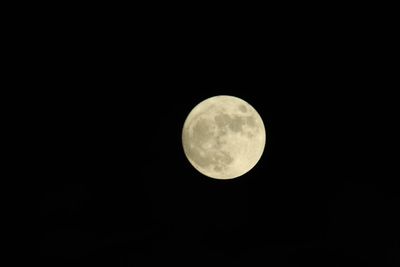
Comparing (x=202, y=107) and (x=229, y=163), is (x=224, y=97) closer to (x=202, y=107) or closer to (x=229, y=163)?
(x=202, y=107)

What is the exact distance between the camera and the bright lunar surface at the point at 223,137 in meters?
5.25

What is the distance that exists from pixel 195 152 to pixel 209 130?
0.41m

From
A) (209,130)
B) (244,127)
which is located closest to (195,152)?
(209,130)

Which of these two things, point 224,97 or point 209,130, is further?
point 224,97

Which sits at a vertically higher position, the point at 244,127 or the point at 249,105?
the point at 249,105

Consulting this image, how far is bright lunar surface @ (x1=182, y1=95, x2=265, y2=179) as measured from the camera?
5250mm

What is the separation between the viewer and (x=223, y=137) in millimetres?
5215

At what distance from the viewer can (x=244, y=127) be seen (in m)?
5.37

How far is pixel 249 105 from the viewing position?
18.6 feet

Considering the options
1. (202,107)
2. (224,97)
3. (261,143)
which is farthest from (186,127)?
(261,143)

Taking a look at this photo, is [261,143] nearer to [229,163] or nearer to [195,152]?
[229,163]

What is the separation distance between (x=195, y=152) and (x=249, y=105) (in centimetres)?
116

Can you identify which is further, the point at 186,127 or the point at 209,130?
the point at 186,127

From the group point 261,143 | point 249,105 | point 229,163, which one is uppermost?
point 249,105
